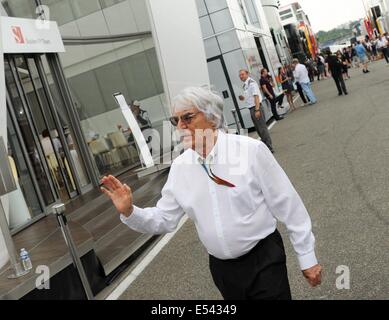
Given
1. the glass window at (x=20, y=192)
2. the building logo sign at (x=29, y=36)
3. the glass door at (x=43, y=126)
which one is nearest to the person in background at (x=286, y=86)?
the glass door at (x=43, y=126)

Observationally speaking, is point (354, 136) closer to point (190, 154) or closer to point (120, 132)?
point (120, 132)

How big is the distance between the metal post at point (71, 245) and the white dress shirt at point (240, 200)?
264 centimetres

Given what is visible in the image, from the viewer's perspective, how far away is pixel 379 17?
181 feet

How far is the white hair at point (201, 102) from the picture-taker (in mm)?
2645

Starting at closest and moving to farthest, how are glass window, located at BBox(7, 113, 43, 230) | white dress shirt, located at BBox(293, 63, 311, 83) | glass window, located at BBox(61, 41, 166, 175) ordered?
glass window, located at BBox(7, 113, 43, 230), glass window, located at BBox(61, 41, 166, 175), white dress shirt, located at BBox(293, 63, 311, 83)

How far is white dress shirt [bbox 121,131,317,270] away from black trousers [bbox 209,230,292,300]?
0.06 m

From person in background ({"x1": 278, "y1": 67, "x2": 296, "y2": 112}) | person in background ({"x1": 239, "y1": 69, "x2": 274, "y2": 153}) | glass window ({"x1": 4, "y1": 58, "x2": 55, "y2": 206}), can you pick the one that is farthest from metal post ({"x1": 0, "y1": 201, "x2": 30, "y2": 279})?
person in background ({"x1": 278, "y1": 67, "x2": 296, "y2": 112})

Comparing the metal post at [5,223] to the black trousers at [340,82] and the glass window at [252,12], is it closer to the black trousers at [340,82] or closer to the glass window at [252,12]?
the black trousers at [340,82]

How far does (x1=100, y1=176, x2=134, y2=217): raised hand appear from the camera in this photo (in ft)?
8.86

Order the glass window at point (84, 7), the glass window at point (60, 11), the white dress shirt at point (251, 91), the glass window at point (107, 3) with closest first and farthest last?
the white dress shirt at point (251, 91) < the glass window at point (60, 11) < the glass window at point (84, 7) < the glass window at point (107, 3)

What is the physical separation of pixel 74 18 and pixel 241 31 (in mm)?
6736

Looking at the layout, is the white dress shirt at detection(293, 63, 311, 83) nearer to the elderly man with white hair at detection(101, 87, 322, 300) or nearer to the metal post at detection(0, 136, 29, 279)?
the metal post at detection(0, 136, 29, 279)

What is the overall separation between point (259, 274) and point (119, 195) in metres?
0.85

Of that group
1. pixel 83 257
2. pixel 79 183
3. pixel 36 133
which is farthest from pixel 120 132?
pixel 83 257
